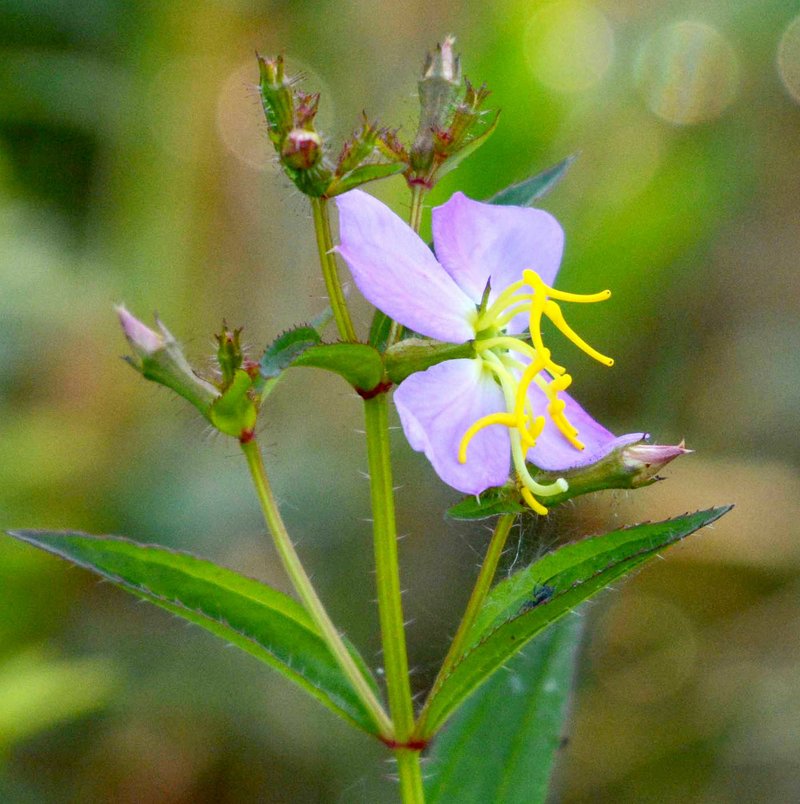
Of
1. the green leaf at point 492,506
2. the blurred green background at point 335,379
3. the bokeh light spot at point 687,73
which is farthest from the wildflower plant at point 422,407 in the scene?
the bokeh light spot at point 687,73

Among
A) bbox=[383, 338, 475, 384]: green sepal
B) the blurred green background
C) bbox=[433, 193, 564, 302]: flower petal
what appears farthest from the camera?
the blurred green background

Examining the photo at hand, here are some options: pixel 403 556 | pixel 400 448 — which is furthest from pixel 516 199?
pixel 403 556

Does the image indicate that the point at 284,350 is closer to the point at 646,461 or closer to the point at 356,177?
the point at 356,177

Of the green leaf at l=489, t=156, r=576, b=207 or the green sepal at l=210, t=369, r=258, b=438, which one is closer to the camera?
the green sepal at l=210, t=369, r=258, b=438

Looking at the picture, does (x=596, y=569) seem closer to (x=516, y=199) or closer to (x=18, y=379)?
(x=516, y=199)

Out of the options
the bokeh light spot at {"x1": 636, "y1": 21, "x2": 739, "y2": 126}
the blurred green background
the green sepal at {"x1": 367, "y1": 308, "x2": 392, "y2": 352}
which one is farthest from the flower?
the bokeh light spot at {"x1": 636, "y1": 21, "x2": 739, "y2": 126}

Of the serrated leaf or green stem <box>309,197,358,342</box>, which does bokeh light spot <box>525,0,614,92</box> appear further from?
the serrated leaf

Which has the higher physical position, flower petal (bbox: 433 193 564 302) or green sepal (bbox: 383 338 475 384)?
flower petal (bbox: 433 193 564 302)
